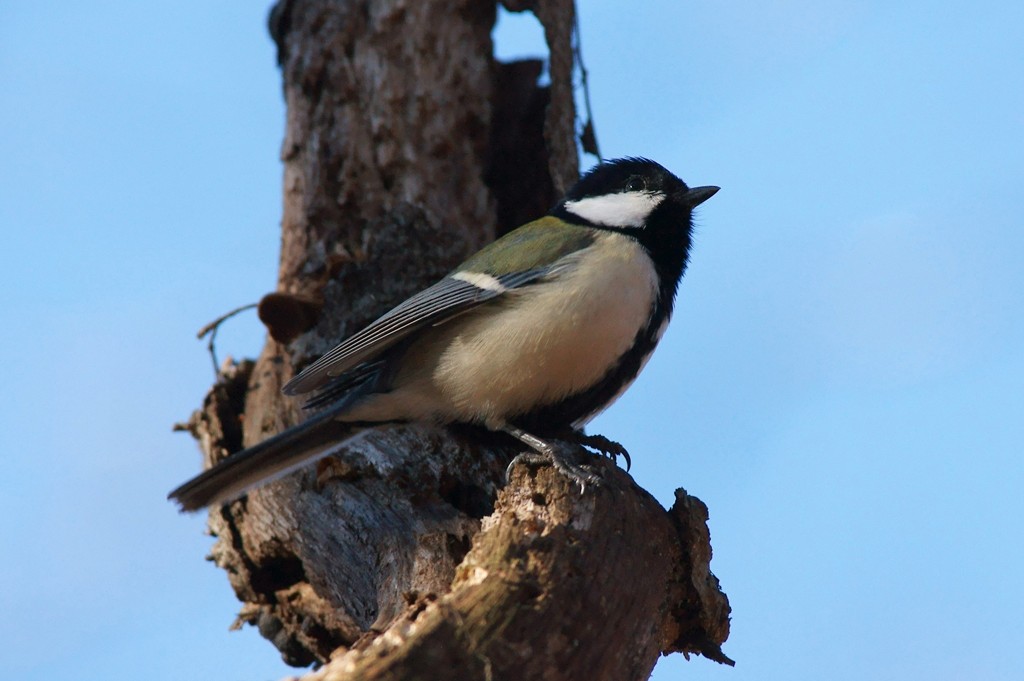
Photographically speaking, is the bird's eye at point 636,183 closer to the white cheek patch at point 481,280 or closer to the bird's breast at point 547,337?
the bird's breast at point 547,337

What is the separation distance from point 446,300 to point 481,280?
147mm

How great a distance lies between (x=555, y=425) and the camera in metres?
3.62

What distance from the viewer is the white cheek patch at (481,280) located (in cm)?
352

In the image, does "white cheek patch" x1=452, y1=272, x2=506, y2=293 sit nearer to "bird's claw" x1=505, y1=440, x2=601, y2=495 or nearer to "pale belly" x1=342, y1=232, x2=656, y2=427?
"pale belly" x1=342, y1=232, x2=656, y2=427

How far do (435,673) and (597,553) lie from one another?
1.90ft

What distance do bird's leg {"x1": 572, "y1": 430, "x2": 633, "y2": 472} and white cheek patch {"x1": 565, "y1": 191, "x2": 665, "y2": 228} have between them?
74 cm

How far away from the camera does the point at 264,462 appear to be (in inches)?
136

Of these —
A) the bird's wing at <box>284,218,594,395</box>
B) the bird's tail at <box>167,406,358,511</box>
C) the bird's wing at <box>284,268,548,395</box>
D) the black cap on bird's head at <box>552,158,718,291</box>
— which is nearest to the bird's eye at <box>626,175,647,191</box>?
the black cap on bird's head at <box>552,158,718,291</box>

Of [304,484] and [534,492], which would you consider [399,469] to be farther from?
[534,492]

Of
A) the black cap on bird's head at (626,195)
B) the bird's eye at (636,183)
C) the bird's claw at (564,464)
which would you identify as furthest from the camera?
the bird's eye at (636,183)

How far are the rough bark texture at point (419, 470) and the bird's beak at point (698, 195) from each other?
87 cm

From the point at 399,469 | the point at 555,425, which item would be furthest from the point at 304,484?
the point at 555,425

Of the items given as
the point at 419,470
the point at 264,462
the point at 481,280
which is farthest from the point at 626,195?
the point at 264,462

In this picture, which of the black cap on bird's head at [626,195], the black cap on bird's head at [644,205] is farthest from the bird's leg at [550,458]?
the black cap on bird's head at [626,195]
